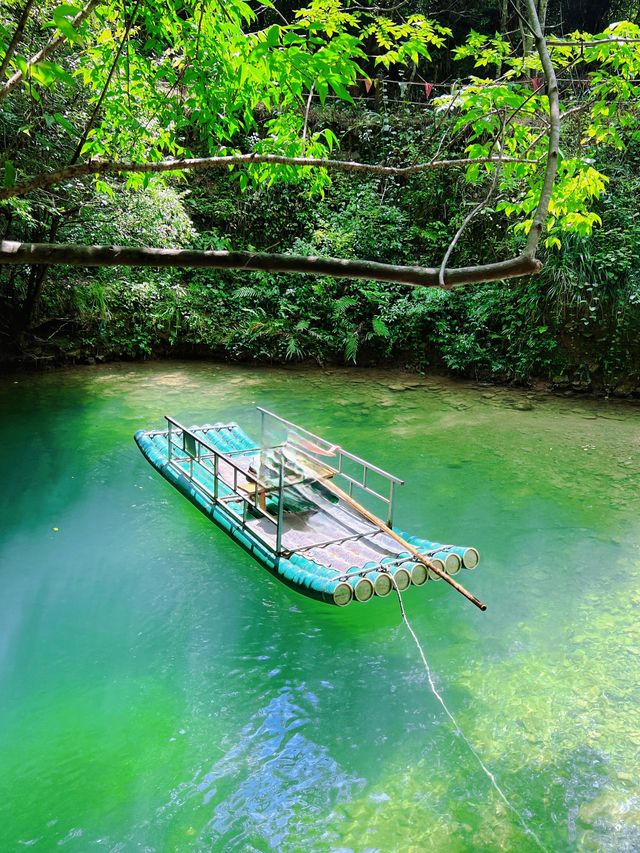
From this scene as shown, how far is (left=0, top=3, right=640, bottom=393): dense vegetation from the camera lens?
378 inches

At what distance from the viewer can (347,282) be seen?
1282 centimetres

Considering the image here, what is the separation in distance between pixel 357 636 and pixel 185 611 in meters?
1.33

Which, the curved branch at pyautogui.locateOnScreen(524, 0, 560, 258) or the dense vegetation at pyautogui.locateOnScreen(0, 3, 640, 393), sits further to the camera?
the dense vegetation at pyautogui.locateOnScreen(0, 3, 640, 393)

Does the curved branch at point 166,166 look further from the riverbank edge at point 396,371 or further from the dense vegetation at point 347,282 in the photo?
the riverbank edge at point 396,371

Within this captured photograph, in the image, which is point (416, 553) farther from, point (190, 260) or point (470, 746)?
point (190, 260)

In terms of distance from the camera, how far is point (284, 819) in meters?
3.10

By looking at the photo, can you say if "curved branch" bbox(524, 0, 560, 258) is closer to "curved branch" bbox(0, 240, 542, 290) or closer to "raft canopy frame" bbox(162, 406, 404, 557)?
"curved branch" bbox(0, 240, 542, 290)

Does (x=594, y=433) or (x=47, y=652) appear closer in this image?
(x=47, y=652)

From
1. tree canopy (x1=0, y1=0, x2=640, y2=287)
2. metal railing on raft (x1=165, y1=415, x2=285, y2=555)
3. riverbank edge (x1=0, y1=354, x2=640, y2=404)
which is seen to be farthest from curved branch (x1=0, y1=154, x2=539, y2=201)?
riverbank edge (x1=0, y1=354, x2=640, y2=404)

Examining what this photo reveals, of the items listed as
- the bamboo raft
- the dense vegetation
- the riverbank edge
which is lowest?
the bamboo raft

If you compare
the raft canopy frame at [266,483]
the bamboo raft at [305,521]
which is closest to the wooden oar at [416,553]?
the bamboo raft at [305,521]

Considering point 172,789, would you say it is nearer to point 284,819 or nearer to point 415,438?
point 284,819

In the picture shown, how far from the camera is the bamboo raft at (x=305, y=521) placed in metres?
4.11

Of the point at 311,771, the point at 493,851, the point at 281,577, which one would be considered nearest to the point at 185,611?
the point at 281,577
